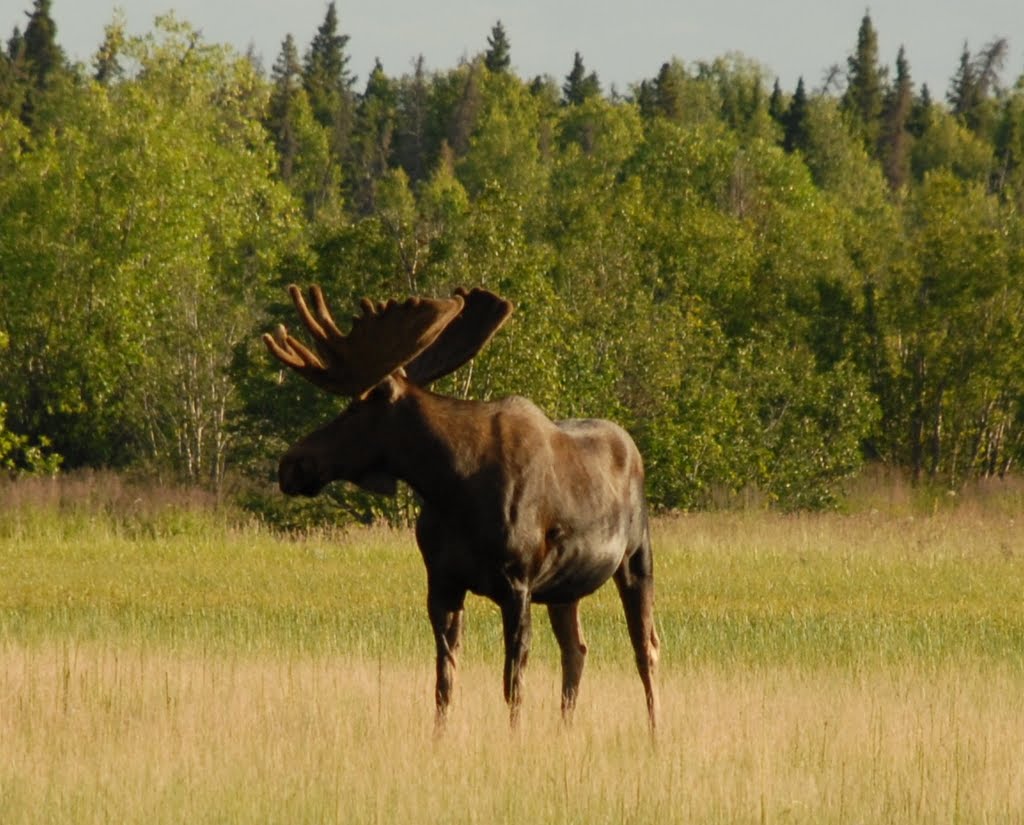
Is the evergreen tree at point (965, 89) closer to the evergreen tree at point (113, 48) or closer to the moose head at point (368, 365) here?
the evergreen tree at point (113, 48)

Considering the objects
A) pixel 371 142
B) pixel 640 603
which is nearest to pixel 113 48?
pixel 371 142

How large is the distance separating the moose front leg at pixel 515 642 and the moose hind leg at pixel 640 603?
1.13 metres

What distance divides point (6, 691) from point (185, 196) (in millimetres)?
49955

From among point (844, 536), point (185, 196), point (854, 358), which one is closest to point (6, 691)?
point (844, 536)

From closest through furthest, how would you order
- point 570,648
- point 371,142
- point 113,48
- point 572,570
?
point 572,570
point 570,648
point 113,48
point 371,142

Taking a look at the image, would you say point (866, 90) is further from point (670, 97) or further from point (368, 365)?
point (368, 365)

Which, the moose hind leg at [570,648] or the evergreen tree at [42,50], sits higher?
the evergreen tree at [42,50]

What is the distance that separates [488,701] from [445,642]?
118 cm

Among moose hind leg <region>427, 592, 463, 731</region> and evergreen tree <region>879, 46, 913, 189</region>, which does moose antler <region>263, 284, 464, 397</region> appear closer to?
moose hind leg <region>427, 592, 463, 731</region>

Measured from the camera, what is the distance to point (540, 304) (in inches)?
1406

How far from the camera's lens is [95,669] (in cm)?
1370

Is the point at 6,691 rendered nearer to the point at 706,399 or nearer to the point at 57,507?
the point at 57,507

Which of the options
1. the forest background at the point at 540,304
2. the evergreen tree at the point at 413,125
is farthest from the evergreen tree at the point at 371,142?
the forest background at the point at 540,304

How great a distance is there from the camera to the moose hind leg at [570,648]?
12.1m
